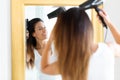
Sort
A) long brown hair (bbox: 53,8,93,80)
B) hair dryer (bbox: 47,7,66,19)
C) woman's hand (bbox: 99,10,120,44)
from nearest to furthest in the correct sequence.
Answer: long brown hair (bbox: 53,8,93,80)
woman's hand (bbox: 99,10,120,44)
hair dryer (bbox: 47,7,66,19)

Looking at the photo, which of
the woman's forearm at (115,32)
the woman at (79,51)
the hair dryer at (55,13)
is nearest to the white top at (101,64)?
the woman at (79,51)

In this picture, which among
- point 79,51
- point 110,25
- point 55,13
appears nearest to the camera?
point 79,51

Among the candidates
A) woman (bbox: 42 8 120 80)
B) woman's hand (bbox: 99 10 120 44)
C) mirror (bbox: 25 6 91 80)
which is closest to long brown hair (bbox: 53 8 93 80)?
woman (bbox: 42 8 120 80)

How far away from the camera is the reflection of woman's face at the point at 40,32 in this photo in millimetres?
1515

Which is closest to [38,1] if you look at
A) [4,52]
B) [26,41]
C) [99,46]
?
[26,41]

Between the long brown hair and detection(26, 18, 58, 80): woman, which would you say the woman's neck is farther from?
the long brown hair

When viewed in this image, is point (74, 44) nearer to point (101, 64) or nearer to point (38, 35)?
point (101, 64)

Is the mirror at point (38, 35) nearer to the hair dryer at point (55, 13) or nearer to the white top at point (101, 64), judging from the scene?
the hair dryer at point (55, 13)

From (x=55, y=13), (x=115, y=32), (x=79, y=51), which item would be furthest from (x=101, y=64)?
(x=55, y=13)

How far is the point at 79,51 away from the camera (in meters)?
1.20

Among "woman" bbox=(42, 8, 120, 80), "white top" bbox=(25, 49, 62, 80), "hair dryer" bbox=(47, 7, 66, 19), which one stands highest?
"hair dryer" bbox=(47, 7, 66, 19)

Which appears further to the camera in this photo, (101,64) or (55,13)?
(55,13)

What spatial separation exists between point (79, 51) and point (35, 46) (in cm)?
40

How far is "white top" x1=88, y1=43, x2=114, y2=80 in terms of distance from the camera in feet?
3.96
